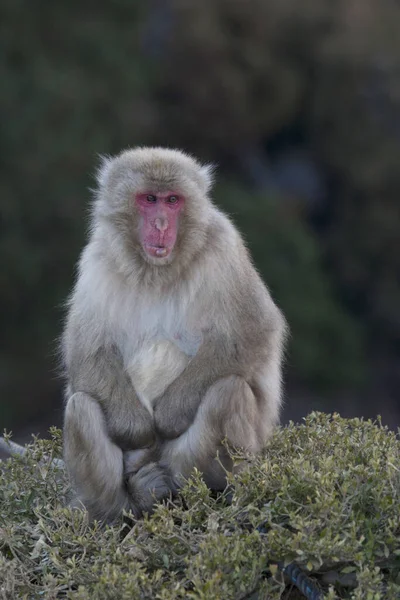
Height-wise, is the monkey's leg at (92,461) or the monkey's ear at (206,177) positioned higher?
the monkey's ear at (206,177)

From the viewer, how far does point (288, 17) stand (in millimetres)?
17062

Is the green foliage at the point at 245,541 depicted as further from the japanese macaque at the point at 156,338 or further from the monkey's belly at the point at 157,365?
the monkey's belly at the point at 157,365

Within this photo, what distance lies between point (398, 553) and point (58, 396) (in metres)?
10.8

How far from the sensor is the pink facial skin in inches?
215

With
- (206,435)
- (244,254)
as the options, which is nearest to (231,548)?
(206,435)

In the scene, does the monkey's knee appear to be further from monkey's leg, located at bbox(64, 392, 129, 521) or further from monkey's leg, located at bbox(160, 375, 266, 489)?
monkey's leg, located at bbox(64, 392, 129, 521)

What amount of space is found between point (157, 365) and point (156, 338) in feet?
0.42

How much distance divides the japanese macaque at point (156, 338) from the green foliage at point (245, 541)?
0.24 m

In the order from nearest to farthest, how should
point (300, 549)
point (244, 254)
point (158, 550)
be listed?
1. point (300, 549)
2. point (158, 550)
3. point (244, 254)

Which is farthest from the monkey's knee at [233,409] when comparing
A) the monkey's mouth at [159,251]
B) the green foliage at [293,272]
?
the green foliage at [293,272]

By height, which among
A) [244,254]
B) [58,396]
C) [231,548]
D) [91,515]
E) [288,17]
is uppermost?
[288,17]

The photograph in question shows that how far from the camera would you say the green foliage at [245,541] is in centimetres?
427

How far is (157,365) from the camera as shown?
5.62 meters

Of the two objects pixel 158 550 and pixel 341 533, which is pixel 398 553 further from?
pixel 158 550
